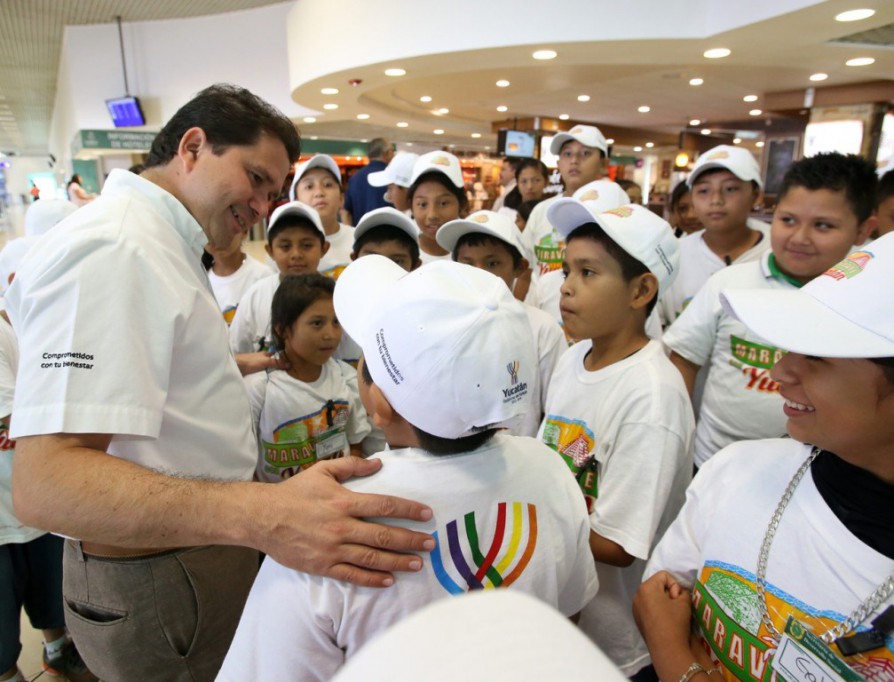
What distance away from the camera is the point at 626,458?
4.15ft

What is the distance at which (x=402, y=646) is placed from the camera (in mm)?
297

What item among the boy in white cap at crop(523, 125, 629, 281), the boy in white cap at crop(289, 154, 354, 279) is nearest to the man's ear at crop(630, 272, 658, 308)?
the boy in white cap at crop(289, 154, 354, 279)

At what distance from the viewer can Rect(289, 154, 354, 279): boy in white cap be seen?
3.15 m

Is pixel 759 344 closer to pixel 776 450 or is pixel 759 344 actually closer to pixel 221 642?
pixel 776 450

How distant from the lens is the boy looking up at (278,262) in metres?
2.47

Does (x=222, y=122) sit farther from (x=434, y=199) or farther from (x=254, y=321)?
(x=434, y=199)

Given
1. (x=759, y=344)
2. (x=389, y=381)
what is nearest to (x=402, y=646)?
(x=389, y=381)

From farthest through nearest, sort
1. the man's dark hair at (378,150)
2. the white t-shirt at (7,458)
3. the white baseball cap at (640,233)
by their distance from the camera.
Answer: the man's dark hair at (378,150) < the white t-shirt at (7,458) < the white baseball cap at (640,233)

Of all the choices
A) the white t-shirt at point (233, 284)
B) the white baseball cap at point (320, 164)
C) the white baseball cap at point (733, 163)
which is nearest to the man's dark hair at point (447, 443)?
the white t-shirt at point (233, 284)

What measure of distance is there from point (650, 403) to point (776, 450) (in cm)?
35

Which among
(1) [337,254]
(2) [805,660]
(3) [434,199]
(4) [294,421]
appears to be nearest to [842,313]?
(2) [805,660]

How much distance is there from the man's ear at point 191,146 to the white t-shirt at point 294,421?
0.95 meters

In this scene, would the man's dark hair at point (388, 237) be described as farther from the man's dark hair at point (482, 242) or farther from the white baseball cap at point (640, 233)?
the white baseball cap at point (640, 233)

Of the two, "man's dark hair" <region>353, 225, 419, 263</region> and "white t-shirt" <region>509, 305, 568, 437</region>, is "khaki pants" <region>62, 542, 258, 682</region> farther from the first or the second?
"man's dark hair" <region>353, 225, 419, 263</region>
